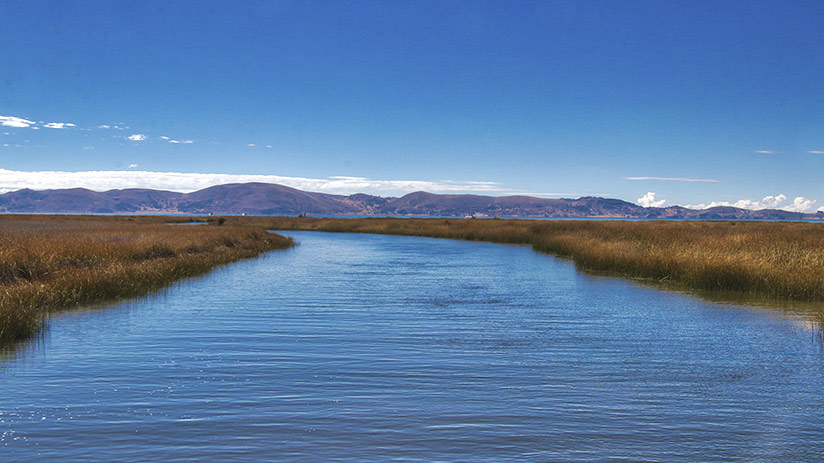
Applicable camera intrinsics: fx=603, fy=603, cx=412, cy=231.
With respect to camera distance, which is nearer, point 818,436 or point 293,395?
point 818,436

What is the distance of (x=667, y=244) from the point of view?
34.1m

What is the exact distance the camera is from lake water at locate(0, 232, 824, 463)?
765 centimetres

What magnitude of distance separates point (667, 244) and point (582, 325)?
65.3ft

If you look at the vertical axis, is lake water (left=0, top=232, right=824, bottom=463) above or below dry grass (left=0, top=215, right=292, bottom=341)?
below

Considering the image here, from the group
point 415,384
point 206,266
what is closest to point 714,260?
point 415,384

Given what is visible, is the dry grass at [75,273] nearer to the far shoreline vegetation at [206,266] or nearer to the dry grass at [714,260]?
the far shoreline vegetation at [206,266]

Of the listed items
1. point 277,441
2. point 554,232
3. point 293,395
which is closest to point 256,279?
point 293,395

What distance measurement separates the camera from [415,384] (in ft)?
34.3

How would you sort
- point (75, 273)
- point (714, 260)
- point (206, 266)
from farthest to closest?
point (206, 266) < point (714, 260) < point (75, 273)

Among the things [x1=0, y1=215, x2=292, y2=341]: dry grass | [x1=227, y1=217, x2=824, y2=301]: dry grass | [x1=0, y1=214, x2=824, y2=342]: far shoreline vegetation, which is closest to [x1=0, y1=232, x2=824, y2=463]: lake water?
[x1=0, y1=215, x2=292, y2=341]: dry grass

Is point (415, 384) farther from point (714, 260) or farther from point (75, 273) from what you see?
point (714, 260)

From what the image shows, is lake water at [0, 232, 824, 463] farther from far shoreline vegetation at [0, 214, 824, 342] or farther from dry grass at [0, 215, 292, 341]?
far shoreline vegetation at [0, 214, 824, 342]

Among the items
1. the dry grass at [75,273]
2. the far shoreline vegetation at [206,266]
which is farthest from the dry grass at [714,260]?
the dry grass at [75,273]

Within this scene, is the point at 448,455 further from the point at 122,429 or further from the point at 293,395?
the point at 122,429
